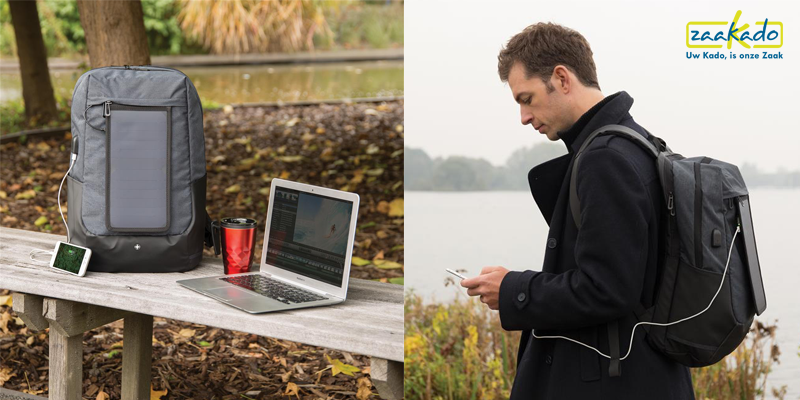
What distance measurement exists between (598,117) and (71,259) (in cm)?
164

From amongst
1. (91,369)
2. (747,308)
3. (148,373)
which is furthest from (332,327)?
(91,369)

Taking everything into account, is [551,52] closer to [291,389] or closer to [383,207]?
[291,389]

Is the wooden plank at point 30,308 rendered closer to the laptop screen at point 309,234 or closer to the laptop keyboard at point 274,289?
the laptop keyboard at point 274,289

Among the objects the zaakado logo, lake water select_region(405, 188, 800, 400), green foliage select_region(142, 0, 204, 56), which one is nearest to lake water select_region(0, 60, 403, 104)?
green foliage select_region(142, 0, 204, 56)

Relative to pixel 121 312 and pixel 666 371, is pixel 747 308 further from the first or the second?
pixel 121 312

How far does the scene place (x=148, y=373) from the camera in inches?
120

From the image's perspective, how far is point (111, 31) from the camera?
424 cm

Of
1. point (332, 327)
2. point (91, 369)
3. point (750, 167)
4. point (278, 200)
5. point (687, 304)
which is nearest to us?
point (687, 304)

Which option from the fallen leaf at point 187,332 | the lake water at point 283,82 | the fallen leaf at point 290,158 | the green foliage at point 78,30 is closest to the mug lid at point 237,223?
the fallen leaf at point 187,332

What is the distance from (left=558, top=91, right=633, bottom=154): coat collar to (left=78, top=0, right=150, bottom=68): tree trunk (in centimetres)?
306

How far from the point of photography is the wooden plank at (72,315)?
2516 mm

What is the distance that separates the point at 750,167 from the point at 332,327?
1.71 m

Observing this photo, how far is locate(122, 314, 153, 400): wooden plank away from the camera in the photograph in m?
2.96

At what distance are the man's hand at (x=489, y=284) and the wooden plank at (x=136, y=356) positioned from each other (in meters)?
1.57
